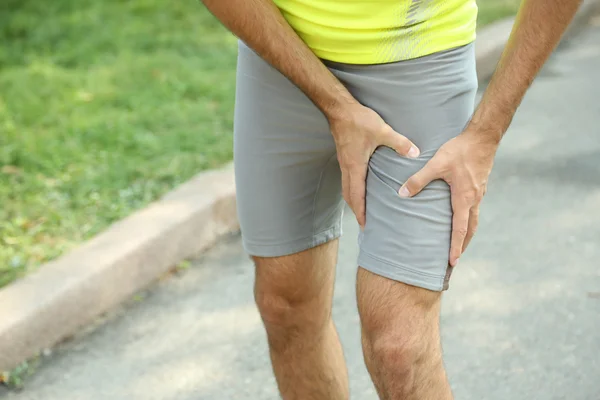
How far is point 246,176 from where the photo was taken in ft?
7.09

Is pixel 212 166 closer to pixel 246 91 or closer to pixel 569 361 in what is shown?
pixel 569 361

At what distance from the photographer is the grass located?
14.0ft

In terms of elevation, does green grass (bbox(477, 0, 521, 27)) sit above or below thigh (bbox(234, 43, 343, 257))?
below

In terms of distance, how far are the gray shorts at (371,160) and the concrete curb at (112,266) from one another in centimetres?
145

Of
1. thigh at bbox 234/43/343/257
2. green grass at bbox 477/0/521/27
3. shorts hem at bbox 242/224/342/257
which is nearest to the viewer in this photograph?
thigh at bbox 234/43/343/257

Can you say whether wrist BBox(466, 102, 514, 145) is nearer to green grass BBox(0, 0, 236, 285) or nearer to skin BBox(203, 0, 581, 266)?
skin BBox(203, 0, 581, 266)

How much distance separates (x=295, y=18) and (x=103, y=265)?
6.39ft

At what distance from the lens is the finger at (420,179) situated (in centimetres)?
180

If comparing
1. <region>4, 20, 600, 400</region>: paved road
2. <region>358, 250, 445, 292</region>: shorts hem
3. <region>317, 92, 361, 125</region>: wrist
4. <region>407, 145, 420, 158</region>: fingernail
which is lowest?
<region>4, 20, 600, 400</region>: paved road

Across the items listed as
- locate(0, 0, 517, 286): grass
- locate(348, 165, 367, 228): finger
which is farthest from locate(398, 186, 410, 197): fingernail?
locate(0, 0, 517, 286): grass

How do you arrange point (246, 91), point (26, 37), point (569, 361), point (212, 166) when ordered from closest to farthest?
point (246, 91) < point (569, 361) < point (212, 166) < point (26, 37)

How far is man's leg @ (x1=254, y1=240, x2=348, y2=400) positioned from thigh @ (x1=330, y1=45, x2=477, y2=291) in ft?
1.14

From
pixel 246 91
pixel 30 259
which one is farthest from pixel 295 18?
pixel 30 259

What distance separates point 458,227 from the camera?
183 centimetres
